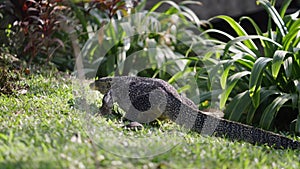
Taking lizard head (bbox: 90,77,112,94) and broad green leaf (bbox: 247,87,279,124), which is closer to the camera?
lizard head (bbox: 90,77,112,94)

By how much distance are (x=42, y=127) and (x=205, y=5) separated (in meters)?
7.04

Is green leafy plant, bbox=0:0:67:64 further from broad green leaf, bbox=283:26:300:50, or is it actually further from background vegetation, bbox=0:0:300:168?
broad green leaf, bbox=283:26:300:50

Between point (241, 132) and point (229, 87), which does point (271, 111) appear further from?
point (241, 132)

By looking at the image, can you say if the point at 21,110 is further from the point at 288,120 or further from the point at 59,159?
the point at 288,120

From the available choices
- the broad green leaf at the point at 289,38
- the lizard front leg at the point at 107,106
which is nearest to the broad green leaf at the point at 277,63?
the broad green leaf at the point at 289,38

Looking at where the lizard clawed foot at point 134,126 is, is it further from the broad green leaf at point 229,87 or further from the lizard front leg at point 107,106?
the broad green leaf at point 229,87

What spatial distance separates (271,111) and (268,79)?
0.53 metres

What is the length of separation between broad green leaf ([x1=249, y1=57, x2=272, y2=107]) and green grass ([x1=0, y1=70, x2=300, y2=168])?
814mm

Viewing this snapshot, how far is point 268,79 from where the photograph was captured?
5086 mm

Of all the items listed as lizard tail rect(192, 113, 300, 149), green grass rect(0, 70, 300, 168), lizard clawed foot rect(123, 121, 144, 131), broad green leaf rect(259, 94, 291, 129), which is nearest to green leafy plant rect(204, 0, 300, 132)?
broad green leaf rect(259, 94, 291, 129)


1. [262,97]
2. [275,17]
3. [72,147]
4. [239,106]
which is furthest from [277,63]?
[72,147]

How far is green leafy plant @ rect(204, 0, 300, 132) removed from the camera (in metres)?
4.68

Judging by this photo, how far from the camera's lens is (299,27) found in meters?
4.80

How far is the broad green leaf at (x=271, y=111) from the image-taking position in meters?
4.66
